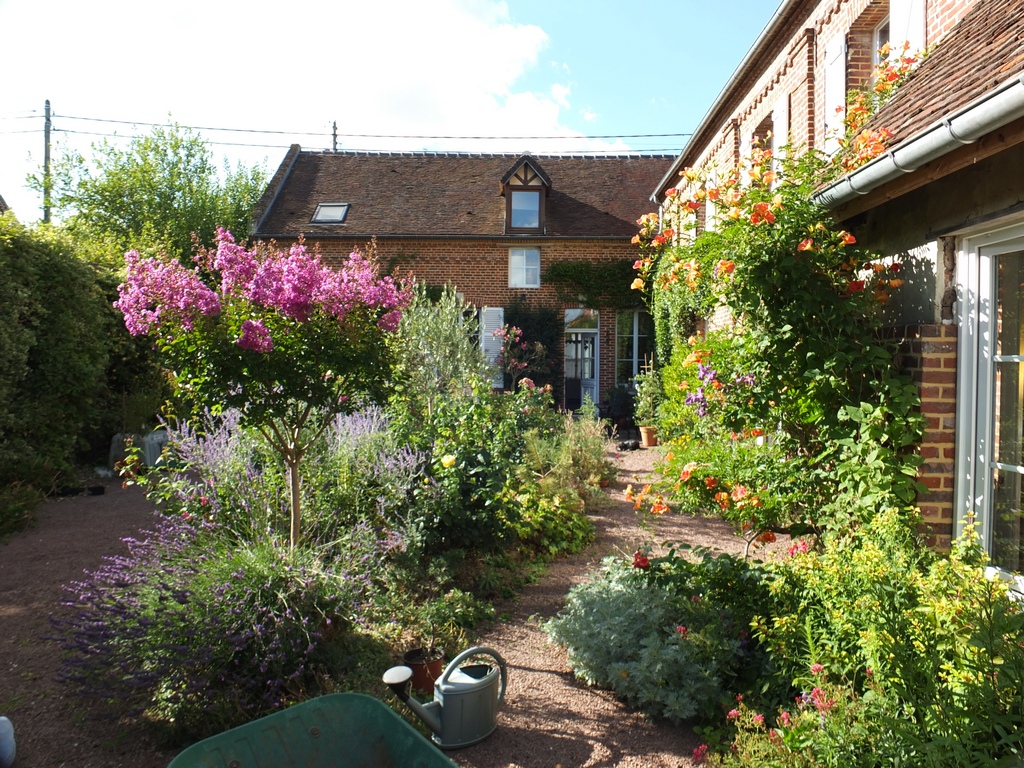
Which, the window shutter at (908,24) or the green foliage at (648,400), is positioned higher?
the window shutter at (908,24)

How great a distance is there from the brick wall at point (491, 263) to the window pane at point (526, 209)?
0.65 meters

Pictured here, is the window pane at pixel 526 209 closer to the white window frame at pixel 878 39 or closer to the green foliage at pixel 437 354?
the green foliage at pixel 437 354

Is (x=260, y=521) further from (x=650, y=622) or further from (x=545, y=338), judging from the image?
(x=545, y=338)

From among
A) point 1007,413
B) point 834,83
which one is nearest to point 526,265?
point 834,83

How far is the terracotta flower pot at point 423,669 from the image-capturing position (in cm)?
369

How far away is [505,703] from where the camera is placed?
3705mm

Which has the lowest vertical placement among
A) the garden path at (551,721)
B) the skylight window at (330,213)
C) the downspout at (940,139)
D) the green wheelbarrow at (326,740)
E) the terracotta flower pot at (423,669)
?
the garden path at (551,721)

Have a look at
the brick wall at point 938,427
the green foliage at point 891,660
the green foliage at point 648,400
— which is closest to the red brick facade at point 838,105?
the brick wall at point 938,427

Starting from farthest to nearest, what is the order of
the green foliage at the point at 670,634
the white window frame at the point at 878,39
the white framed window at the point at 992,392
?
the white window frame at the point at 878,39
the green foliage at the point at 670,634
the white framed window at the point at 992,392

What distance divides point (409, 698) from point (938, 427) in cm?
289

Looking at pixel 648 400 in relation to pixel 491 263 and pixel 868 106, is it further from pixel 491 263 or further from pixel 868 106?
pixel 868 106

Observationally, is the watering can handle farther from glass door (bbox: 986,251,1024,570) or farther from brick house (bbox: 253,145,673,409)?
brick house (bbox: 253,145,673,409)

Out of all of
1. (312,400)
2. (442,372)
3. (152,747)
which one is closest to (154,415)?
(442,372)

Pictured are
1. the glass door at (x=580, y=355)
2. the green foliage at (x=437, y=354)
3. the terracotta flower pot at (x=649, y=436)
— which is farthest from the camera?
the glass door at (x=580, y=355)
